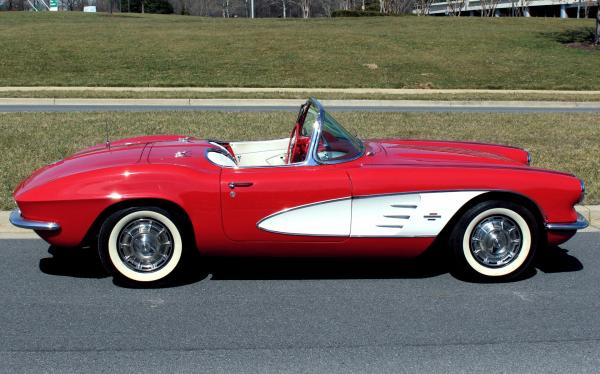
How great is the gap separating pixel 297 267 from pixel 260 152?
1.06 m

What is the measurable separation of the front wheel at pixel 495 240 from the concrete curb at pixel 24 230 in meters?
1.91

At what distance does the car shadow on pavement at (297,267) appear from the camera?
5125 millimetres

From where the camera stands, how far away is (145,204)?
4.65m

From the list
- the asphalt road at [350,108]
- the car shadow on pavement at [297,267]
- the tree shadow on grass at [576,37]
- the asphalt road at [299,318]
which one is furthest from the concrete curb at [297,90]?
the asphalt road at [299,318]

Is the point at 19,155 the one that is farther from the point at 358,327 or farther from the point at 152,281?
the point at 358,327

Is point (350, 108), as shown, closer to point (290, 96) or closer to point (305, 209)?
point (290, 96)

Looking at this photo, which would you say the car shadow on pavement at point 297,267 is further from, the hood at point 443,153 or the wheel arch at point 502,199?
the hood at point 443,153

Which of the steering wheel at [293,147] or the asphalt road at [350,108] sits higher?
the steering wheel at [293,147]

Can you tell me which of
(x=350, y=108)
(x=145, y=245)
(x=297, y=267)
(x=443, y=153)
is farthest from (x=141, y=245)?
(x=350, y=108)

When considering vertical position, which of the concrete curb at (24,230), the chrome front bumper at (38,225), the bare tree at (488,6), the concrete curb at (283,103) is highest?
the bare tree at (488,6)

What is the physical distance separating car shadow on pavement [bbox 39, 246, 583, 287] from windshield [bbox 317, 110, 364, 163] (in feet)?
2.52

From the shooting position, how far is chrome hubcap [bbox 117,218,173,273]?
4664mm

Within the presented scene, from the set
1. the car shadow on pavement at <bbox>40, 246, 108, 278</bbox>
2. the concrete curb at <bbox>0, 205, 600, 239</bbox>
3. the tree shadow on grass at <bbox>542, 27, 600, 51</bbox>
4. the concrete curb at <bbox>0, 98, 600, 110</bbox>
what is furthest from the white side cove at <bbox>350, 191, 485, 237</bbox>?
the tree shadow on grass at <bbox>542, 27, 600, 51</bbox>

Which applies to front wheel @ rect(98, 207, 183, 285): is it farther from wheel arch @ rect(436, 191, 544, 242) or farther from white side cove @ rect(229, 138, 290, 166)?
wheel arch @ rect(436, 191, 544, 242)
